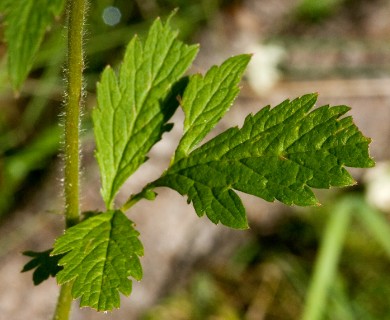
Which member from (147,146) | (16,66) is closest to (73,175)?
(147,146)

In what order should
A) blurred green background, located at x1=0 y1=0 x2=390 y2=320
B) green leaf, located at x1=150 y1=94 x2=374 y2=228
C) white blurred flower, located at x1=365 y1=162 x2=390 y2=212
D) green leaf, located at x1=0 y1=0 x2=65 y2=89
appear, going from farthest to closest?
white blurred flower, located at x1=365 y1=162 x2=390 y2=212 < blurred green background, located at x1=0 y1=0 x2=390 y2=320 < green leaf, located at x1=0 y1=0 x2=65 y2=89 < green leaf, located at x1=150 y1=94 x2=374 y2=228

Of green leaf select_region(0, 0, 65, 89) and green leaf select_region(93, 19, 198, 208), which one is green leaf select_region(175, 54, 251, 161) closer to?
green leaf select_region(93, 19, 198, 208)

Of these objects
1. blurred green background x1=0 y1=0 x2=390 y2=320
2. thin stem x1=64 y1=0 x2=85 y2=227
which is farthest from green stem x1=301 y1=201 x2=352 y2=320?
thin stem x1=64 y1=0 x2=85 y2=227

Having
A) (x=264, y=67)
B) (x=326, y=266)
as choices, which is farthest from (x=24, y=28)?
(x=264, y=67)

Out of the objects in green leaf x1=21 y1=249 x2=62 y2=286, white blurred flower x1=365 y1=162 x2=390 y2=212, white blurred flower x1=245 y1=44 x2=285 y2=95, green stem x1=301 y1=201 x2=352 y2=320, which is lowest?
green leaf x1=21 y1=249 x2=62 y2=286

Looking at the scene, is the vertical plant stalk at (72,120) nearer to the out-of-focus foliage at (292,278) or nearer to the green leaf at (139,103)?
the green leaf at (139,103)

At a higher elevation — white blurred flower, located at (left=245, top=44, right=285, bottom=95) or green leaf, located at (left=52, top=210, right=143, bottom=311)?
white blurred flower, located at (left=245, top=44, right=285, bottom=95)

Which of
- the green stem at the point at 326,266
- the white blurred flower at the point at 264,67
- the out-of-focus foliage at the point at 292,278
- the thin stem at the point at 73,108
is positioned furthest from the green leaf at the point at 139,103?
the white blurred flower at the point at 264,67
